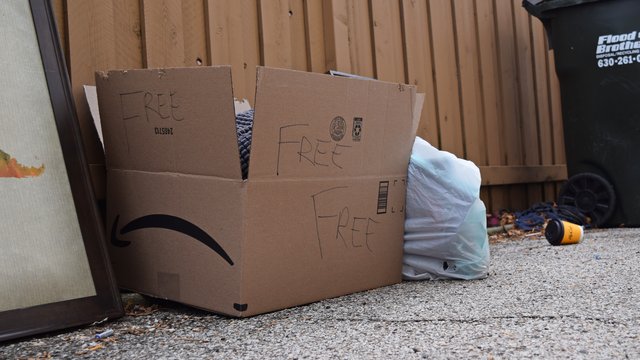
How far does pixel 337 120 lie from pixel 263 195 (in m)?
0.41

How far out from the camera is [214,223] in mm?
1903

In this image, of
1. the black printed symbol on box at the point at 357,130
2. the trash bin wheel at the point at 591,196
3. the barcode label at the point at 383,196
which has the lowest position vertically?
the trash bin wheel at the point at 591,196

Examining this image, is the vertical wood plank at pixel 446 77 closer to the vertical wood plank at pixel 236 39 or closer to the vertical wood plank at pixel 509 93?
the vertical wood plank at pixel 509 93

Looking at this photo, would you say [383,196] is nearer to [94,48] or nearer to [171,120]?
[171,120]

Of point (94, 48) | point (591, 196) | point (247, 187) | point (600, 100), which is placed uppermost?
point (94, 48)

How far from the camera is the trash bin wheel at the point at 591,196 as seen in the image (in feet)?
13.6

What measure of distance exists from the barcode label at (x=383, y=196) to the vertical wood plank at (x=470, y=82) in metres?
2.10

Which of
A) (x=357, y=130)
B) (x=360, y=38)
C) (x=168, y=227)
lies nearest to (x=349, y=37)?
(x=360, y=38)

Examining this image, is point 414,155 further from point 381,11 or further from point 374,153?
point 381,11

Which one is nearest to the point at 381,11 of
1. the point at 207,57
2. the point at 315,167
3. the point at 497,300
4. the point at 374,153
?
the point at 207,57

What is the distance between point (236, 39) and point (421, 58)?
159 cm

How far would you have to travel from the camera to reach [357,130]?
220cm

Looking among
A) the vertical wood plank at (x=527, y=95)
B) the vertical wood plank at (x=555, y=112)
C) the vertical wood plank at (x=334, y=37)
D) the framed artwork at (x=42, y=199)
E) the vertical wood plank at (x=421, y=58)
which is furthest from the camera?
the vertical wood plank at (x=555, y=112)

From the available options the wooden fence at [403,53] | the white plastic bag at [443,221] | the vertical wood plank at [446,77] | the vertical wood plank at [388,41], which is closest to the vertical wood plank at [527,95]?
the wooden fence at [403,53]
